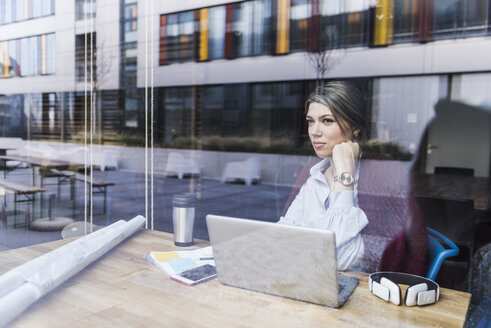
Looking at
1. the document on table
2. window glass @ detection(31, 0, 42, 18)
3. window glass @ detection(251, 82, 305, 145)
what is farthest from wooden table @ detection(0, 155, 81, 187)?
window glass @ detection(251, 82, 305, 145)

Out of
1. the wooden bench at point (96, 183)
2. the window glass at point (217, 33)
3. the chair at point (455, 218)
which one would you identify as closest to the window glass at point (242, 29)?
the window glass at point (217, 33)

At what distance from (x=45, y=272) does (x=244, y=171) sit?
591cm

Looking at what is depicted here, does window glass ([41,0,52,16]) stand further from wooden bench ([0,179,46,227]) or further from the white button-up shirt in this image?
the white button-up shirt

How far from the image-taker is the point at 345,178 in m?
1.75

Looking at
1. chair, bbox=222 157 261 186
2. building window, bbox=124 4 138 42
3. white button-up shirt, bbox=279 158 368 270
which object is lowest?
chair, bbox=222 157 261 186

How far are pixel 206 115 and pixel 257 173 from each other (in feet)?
6.46

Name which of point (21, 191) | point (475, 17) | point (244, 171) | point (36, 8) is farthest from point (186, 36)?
point (475, 17)

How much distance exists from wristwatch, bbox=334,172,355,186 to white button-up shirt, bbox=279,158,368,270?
0.03 metres

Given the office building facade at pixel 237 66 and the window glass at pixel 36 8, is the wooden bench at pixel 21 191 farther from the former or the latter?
the window glass at pixel 36 8

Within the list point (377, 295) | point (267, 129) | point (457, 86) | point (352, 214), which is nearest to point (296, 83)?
point (267, 129)

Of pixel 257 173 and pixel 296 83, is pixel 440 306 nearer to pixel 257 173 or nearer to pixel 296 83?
pixel 257 173

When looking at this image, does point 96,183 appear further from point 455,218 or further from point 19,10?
point 455,218

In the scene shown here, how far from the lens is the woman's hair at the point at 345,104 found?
1.93 m

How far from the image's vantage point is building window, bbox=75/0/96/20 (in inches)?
161
